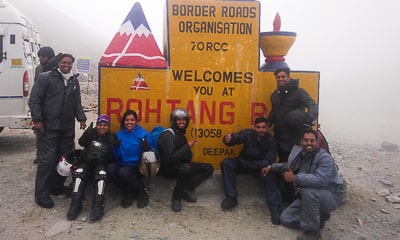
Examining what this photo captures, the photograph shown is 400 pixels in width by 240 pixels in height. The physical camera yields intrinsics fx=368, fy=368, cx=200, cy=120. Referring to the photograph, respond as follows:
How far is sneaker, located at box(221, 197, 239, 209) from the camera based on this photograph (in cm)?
497

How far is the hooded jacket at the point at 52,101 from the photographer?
189 inches

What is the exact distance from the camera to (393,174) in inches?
322

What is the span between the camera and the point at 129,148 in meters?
4.95

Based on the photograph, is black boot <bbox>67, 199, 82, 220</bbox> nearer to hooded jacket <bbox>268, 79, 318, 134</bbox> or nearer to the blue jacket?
the blue jacket

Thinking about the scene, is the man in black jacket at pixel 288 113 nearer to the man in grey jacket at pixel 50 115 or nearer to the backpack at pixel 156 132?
the backpack at pixel 156 132

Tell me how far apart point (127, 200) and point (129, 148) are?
69cm

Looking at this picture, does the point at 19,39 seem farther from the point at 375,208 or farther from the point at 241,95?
the point at 375,208

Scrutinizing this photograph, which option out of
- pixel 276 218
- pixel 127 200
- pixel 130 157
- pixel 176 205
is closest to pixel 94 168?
pixel 130 157

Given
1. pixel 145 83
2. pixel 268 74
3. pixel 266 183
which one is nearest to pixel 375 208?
pixel 266 183

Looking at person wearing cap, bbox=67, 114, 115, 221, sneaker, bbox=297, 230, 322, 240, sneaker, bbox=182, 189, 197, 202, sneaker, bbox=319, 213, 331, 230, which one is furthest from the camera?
sneaker, bbox=182, 189, 197, 202

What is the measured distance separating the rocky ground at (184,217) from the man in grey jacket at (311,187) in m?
0.21

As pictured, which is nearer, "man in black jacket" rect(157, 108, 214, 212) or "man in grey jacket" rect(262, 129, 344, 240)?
"man in grey jacket" rect(262, 129, 344, 240)

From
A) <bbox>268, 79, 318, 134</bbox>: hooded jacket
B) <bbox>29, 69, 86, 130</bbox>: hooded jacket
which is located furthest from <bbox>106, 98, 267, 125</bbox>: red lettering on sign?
<bbox>29, 69, 86, 130</bbox>: hooded jacket

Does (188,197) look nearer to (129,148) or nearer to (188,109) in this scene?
(129,148)
